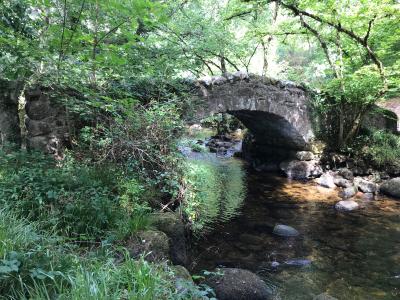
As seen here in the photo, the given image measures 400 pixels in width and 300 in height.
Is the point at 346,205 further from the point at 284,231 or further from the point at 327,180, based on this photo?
the point at 284,231

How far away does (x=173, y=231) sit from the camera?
12.8 ft

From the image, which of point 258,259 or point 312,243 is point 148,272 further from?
point 312,243

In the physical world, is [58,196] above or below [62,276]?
above

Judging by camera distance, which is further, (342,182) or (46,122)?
(342,182)

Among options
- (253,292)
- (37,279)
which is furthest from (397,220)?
(37,279)

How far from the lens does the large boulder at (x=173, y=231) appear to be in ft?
12.6

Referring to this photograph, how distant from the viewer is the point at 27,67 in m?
3.64

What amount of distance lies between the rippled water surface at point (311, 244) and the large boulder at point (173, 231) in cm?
54

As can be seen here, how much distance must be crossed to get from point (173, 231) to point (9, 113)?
2.82 m

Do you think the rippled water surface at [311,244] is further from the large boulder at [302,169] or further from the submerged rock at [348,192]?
Result: the large boulder at [302,169]

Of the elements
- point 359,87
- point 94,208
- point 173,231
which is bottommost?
point 173,231

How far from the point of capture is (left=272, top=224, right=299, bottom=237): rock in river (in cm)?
583

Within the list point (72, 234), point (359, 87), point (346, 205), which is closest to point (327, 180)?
point (346, 205)

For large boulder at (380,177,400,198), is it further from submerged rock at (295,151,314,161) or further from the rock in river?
the rock in river
